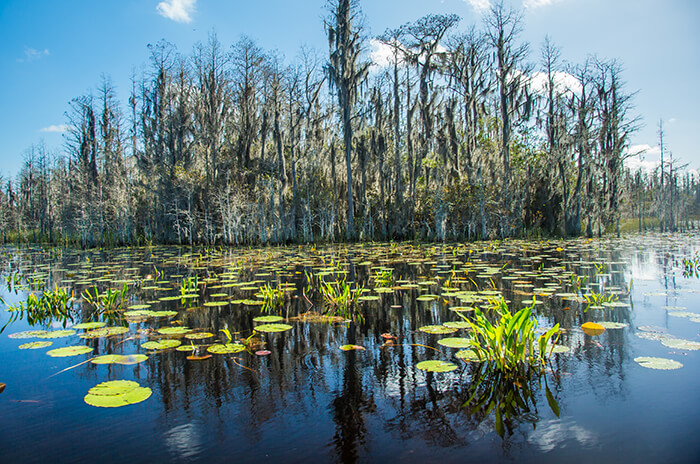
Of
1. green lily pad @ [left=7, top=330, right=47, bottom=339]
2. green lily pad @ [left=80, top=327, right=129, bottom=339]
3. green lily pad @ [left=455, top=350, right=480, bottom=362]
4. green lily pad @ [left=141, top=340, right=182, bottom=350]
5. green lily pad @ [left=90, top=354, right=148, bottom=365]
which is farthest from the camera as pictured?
green lily pad @ [left=7, top=330, right=47, bottom=339]

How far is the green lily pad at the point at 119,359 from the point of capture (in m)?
2.68

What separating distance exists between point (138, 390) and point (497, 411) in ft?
6.41

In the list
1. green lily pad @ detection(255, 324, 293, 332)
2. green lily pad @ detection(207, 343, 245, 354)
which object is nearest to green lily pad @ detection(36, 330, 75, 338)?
green lily pad @ detection(207, 343, 245, 354)

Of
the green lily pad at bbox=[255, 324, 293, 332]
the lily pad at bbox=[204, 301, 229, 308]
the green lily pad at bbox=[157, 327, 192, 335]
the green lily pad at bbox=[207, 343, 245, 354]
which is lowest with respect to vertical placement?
the green lily pad at bbox=[207, 343, 245, 354]

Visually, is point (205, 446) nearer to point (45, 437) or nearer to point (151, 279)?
point (45, 437)

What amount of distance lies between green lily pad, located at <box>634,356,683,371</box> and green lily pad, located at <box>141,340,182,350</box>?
3.33 meters

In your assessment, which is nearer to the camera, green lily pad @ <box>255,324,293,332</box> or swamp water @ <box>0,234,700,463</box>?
swamp water @ <box>0,234,700,463</box>

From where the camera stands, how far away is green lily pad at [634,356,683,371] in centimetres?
238

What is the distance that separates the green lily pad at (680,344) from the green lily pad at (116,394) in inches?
139

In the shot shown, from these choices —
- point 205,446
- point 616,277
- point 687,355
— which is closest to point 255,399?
point 205,446

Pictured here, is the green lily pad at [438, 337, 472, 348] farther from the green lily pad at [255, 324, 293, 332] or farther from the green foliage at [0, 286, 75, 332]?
the green foliage at [0, 286, 75, 332]

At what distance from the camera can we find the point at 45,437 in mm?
1770

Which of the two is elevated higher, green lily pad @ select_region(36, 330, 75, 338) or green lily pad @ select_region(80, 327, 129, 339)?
green lily pad @ select_region(80, 327, 129, 339)

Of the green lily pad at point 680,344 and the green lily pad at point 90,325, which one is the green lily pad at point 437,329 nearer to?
the green lily pad at point 680,344
